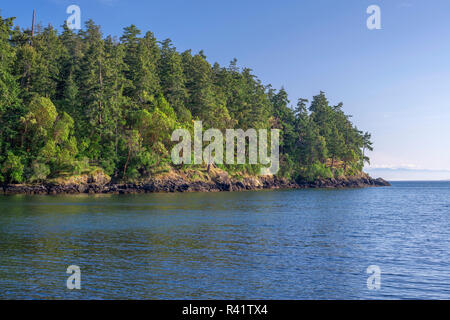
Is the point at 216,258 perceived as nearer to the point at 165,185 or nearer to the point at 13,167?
the point at 13,167

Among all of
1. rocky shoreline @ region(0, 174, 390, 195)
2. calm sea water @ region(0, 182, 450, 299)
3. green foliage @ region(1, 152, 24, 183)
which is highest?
green foliage @ region(1, 152, 24, 183)

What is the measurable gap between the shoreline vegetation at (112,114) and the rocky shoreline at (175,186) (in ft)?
0.70

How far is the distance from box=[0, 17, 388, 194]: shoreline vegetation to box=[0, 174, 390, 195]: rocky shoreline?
21 centimetres

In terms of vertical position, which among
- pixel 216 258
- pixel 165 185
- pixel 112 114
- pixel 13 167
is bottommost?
pixel 216 258

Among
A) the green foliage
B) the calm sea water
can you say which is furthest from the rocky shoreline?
the calm sea water

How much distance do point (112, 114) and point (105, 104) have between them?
2947 mm

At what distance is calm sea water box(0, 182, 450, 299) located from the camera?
1614cm

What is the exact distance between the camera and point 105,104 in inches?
3287

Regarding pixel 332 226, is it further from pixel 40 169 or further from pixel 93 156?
pixel 93 156

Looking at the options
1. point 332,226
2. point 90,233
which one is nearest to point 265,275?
point 90,233

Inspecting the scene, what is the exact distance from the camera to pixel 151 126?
88812 mm

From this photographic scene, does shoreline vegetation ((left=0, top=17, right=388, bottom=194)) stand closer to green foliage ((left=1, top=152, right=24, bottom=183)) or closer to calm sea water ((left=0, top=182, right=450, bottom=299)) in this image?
green foliage ((left=1, top=152, right=24, bottom=183))

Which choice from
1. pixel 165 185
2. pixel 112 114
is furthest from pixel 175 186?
pixel 112 114

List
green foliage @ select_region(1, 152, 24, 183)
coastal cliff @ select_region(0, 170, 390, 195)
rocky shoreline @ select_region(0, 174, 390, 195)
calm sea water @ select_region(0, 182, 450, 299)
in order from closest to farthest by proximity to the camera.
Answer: calm sea water @ select_region(0, 182, 450, 299) < green foliage @ select_region(1, 152, 24, 183) < rocky shoreline @ select_region(0, 174, 390, 195) < coastal cliff @ select_region(0, 170, 390, 195)
